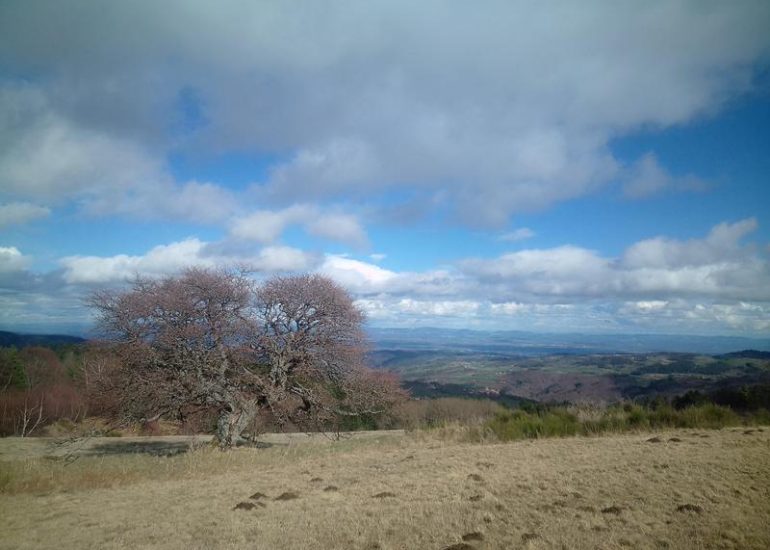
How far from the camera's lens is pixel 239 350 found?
19.9m

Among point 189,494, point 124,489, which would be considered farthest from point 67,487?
point 189,494

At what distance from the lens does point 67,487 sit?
1232 cm

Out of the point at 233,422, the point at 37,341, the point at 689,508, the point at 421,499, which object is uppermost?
the point at 689,508

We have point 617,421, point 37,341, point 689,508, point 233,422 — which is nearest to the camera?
point 689,508

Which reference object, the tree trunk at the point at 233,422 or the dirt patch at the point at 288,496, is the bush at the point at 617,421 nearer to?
the tree trunk at the point at 233,422

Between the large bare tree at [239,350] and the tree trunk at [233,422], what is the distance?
0.04 meters

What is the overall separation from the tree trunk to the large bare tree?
0.04 m

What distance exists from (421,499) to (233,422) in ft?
39.6

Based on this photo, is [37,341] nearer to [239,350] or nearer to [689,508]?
[239,350]

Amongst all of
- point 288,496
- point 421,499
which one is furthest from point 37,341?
point 421,499

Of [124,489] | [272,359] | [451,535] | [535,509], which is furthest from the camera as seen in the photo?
[272,359]

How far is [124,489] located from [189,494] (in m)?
2.42

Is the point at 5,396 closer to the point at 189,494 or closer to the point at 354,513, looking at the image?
the point at 189,494

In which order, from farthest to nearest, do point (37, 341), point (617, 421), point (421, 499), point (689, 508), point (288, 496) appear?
point (37, 341)
point (617, 421)
point (288, 496)
point (421, 499)
point (689, 508)
